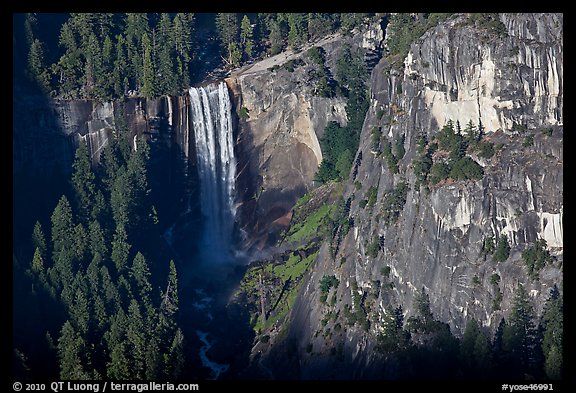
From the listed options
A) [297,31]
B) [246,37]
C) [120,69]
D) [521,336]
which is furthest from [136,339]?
[297,31]

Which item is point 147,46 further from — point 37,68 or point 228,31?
point 37,68

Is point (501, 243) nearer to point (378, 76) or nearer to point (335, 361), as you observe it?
point (335, 361)

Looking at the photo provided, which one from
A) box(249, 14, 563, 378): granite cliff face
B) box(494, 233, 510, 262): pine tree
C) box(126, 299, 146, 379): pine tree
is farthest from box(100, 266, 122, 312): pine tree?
box(494, 233, 510, 262): pine tree

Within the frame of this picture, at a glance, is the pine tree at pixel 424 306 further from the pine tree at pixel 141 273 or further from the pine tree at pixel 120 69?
the pine tree at pixel 120 69

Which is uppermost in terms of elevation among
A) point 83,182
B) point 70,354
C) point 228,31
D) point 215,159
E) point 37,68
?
point 228,31

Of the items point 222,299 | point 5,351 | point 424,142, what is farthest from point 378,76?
point 5,351

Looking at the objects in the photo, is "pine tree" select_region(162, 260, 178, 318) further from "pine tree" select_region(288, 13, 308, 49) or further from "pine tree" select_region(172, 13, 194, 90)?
"pine tree" select_region(288, 13, 308, 49)
